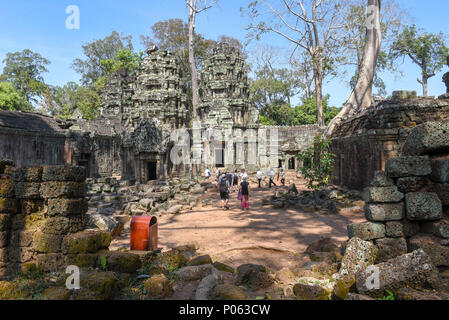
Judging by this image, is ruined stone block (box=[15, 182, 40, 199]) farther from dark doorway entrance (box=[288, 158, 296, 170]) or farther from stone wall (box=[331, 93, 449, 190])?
dark doorway entrance (box=[288, 158, 296, 170])

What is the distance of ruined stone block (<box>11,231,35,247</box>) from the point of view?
181 inches

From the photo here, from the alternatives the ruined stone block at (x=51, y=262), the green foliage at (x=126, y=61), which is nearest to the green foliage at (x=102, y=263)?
the ruined stone block at (x=51, y=262)

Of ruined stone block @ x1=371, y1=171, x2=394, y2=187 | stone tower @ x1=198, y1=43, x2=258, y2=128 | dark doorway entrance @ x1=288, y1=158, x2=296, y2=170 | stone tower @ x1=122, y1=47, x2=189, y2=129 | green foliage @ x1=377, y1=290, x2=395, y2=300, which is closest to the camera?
green foliage @ x1=377, y1=290, x2=395, y2=300

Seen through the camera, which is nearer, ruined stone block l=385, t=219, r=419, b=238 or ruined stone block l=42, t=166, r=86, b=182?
ruined stone block l=385, t=219, r=419, b=238

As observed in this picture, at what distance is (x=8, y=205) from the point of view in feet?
15.3

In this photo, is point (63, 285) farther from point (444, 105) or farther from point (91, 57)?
point (91, 57)

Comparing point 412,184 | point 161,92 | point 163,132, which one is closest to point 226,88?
point 161,92

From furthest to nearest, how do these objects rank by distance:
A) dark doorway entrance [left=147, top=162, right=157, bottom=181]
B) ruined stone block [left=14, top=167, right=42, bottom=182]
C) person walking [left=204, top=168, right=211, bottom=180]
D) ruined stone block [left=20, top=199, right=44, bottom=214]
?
1. person walking [left=204, top=168, right=211, bottom=180]
2. dark doorway entrance [left=147, top=162, right=157, bottom=181]
3. ruined stone block [left=20, top=199, right=44, bottom=214]
4. ruined stone block [left=14, top=167, right=42, bottom=182]

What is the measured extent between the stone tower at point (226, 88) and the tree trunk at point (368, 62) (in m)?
10.6

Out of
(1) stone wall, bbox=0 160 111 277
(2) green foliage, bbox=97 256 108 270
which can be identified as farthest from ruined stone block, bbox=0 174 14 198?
(2) green foliage, bbox=97 256 108 270

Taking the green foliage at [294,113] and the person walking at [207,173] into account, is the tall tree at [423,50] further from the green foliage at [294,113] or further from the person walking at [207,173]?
the person walking at [207,173]

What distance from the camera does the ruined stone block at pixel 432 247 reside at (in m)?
3.66

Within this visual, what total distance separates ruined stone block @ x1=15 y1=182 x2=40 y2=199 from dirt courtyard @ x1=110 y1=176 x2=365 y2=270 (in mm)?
2827
